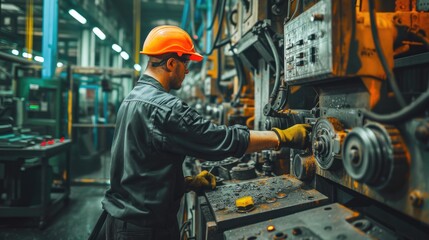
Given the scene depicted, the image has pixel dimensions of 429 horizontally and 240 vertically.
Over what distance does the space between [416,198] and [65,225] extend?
3.61 m

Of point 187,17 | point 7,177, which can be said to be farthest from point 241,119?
point 187,17

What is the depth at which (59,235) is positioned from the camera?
316cm

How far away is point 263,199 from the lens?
1409 mm

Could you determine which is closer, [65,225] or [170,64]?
[170,64]

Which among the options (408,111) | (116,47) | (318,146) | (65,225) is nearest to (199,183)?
(318,146)

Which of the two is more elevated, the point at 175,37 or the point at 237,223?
the point at 175,37

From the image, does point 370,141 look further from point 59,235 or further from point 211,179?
point 59,235

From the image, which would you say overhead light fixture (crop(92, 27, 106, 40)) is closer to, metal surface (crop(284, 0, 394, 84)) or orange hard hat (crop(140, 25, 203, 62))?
orange hard hat (crop(140, 25, 203, 62))

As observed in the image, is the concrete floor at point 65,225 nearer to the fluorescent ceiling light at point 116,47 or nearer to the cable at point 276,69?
the cable at point 276,69

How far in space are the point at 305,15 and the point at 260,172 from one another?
1208 mm

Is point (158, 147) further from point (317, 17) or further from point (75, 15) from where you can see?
point (75, 15)

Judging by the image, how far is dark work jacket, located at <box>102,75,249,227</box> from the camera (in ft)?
4.43

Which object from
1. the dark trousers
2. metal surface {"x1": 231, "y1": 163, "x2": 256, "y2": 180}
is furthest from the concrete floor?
metal surface {"x1": 231, "y1": 163, "x2": 256, "y2": 180}

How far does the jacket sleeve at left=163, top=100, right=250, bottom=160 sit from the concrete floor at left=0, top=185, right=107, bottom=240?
247 cm
